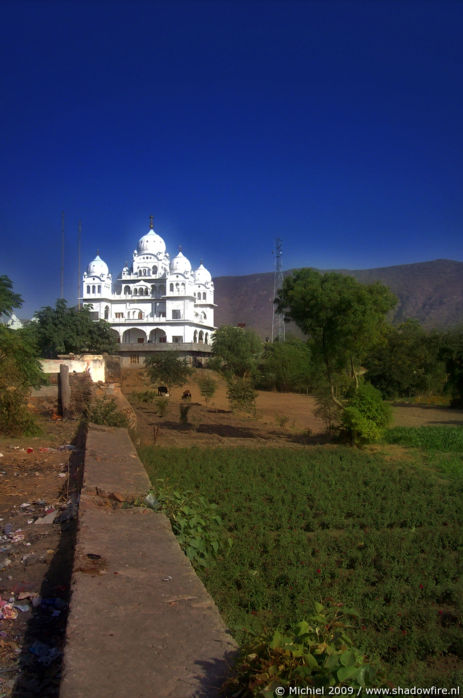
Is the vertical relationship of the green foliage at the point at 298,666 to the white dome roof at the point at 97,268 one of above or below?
below

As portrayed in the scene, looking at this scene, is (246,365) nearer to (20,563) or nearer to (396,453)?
(396,453)

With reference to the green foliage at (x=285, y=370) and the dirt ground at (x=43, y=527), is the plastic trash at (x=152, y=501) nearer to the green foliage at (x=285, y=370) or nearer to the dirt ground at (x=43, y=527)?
the dirt ground at (x=43, y=527)

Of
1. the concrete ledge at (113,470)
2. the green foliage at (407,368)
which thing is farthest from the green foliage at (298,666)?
the green foliage at (407,368)

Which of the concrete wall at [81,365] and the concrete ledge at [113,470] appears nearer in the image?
the concrete ledge at [113,470]

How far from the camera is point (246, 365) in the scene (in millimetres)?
41719

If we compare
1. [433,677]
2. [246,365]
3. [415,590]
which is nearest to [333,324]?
[415,590]

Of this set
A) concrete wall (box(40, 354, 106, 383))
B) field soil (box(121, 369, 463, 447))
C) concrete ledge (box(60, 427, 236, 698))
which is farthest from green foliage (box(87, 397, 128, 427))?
concrete ledge (box(60, 427, 236, 698))

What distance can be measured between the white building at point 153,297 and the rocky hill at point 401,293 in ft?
143

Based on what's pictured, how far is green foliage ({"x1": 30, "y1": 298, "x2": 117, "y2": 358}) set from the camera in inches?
1690

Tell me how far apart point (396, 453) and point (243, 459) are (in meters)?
4.32

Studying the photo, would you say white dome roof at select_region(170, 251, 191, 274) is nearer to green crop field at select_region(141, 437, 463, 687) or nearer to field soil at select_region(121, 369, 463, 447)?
field soil at select_region(121, 369, 463, 447)

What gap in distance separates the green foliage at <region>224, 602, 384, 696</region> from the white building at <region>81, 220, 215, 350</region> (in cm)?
5081

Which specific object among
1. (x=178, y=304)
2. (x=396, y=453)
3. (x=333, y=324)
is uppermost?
(x=178, y=304)

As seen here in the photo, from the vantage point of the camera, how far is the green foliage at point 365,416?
1345cm
